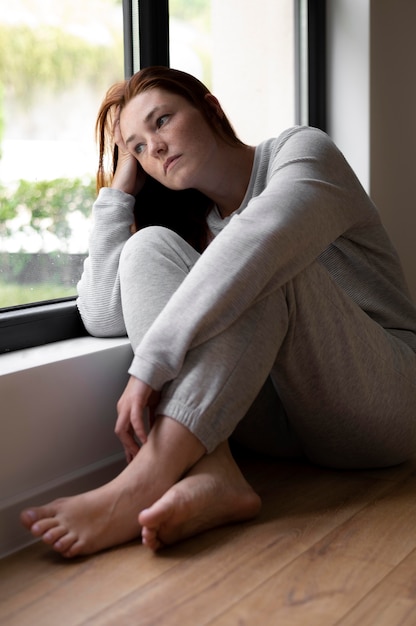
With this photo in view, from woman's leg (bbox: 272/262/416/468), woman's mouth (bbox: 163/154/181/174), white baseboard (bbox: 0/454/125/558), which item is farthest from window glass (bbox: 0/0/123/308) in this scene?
woman's leg (bbox: 272/262/416/468)

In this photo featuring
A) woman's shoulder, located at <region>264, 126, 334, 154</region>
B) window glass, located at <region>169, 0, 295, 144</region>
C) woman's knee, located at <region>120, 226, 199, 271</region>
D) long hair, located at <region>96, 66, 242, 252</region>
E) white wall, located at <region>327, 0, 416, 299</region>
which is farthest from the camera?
white wall, located at <region>327, 0, 416, 299</region>

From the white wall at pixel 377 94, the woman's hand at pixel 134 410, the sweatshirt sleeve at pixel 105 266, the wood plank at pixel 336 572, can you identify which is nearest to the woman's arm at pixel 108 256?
the sweatshirt sleeve at pixel 105 266

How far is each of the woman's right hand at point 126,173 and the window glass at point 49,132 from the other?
9 cm

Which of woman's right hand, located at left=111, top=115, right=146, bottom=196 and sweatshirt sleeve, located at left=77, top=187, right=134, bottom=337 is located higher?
woman's right hand, located at left=111, top=115, right=146, bottom=196

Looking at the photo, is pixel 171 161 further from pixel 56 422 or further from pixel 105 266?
pixel 56 422

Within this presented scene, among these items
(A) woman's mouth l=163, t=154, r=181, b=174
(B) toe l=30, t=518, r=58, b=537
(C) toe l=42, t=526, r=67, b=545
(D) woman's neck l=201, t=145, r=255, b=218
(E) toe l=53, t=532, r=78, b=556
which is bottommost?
(E) toe l=53, t=532, r=78, b=556

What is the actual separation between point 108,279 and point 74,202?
24cm

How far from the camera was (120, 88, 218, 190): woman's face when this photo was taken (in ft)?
5.95

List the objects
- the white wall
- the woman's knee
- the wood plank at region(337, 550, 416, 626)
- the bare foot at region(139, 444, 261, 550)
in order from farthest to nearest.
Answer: the white wall
the woman's knee
the bare foot at region(139, 444, 261, 550)
the wood plank at region(337, 550, 416, 626)

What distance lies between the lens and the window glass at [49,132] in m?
1.78

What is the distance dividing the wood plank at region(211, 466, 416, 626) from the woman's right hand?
0.89 m

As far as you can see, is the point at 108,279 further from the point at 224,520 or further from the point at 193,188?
the point at 224,520

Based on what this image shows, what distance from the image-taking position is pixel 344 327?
5.27ft

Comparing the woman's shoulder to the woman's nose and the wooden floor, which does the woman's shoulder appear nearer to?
the woman's nose
